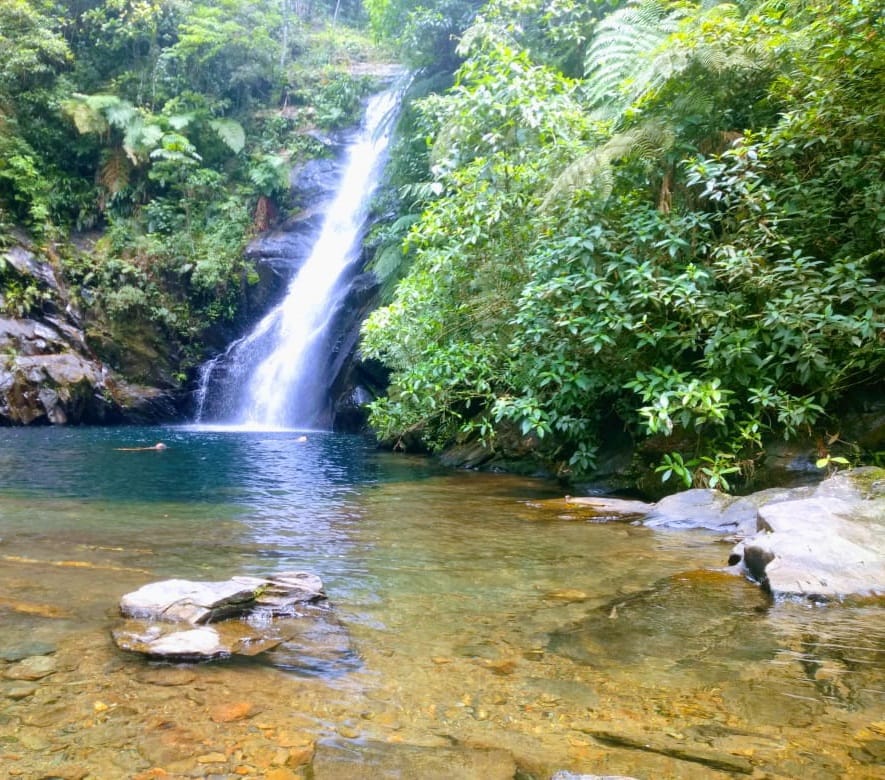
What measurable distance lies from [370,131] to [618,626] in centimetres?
1875

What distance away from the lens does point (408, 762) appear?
1.72 m

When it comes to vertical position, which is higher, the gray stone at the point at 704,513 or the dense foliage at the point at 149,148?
the dense foliage at the point at 149,148

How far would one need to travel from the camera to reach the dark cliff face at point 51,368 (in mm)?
13133

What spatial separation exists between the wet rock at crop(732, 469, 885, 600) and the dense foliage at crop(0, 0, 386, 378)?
15.1 m

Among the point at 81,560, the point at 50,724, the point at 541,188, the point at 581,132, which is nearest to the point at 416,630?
the point at 50,724

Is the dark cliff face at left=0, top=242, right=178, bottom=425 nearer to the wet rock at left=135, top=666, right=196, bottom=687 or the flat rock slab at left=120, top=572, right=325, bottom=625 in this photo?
the flat rock slab at left=120, top=572, right=325, bottom=625

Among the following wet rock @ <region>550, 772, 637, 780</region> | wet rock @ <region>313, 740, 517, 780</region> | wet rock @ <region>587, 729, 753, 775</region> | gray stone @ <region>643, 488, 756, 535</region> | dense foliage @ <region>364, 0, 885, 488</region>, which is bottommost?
gray stone @ <region>643, 488, 756, 535</region>

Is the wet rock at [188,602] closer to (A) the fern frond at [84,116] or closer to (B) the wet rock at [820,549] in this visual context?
(B) the wet rock at [820,549]

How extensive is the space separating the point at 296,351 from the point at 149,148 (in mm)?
6716

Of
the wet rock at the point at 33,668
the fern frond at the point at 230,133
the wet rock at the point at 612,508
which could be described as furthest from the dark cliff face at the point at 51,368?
the wet rock at the point at 33,668

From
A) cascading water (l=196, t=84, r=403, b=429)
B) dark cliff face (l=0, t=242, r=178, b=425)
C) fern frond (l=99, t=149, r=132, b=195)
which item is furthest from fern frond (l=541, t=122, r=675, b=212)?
fern frond (l=99, t=149, r=132, b=195)

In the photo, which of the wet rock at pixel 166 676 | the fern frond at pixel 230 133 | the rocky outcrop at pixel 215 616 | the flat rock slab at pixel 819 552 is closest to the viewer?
the wet rock at pixel 166 676

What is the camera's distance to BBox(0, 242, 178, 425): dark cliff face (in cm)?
1313

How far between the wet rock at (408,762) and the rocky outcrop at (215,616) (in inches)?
30.2
